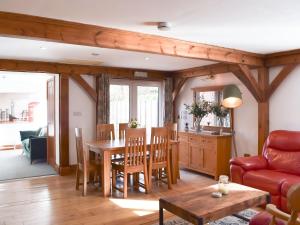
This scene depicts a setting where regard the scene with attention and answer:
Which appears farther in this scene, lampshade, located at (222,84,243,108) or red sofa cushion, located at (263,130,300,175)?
lampshade, located at (222,84,243,108)

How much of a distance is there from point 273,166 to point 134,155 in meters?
2.22

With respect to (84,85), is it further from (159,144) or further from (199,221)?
(199,221)

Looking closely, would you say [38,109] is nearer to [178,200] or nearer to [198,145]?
[198,145]

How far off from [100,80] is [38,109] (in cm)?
492

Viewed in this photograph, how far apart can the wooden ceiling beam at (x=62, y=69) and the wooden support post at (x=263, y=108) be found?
2787 millimetres

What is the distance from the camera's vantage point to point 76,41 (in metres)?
2.97

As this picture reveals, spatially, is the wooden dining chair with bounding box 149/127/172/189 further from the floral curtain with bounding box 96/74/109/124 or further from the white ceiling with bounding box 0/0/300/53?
the floral curtain with bounding box 96/74/109/124

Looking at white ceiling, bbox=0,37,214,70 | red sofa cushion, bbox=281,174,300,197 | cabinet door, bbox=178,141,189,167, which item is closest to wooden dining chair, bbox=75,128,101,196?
white ceiling, bbox=0,37,214,70

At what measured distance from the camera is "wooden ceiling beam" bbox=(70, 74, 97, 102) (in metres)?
5.95

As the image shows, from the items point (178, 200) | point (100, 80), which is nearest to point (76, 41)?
point (178, 200)

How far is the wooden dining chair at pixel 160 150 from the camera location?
15.2ft

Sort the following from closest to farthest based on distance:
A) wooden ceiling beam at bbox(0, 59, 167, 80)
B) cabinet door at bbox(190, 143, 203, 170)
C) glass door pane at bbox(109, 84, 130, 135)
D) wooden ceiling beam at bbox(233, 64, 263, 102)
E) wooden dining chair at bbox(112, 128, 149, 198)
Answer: wooden dining chair at bbox(112, 128, 149, 198), wooden ceiling beam at bbox(233, 64, 263, 102), wooden ceiling beam at bbox(0, 59, 167, 80), cabinet door at bbox(190, 143, 203, 170), glass door pane at bbox(109, 84, 130, 135)

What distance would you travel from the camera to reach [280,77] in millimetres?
4812

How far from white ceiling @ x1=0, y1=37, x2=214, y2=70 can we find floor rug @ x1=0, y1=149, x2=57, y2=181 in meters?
2.44
